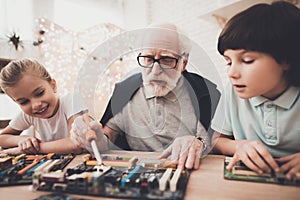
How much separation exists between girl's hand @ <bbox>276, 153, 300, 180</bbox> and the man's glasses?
0.30m

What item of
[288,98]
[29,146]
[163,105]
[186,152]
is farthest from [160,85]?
[29,146]

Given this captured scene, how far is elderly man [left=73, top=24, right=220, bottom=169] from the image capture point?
21.6 inches

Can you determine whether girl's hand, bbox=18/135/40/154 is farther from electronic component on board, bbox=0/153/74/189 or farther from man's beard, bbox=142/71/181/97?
man's beard, bbox=142/71/181/97

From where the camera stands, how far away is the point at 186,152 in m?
0.49

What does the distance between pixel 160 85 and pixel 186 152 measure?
19 cm

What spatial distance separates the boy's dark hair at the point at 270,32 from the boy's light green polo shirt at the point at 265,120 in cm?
10

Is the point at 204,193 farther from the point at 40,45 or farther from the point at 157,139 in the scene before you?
the point at 40,45

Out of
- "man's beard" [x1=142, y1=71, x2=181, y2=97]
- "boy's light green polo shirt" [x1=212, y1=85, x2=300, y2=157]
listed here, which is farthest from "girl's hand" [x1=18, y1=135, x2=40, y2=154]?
"boy's light green polo shirt" [x1=212, y1=85, x2=300, y2=157]

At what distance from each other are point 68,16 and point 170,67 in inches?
72.8

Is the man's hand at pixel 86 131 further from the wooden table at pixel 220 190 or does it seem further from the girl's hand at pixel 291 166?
the girl's hand at pixel 291 166

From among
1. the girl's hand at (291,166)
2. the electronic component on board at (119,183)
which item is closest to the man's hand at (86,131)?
the electronic component on board at (119,183)

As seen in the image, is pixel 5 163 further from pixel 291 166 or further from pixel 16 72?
pixel 291 166

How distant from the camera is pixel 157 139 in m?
0.66

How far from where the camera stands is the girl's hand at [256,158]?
1.36ft
